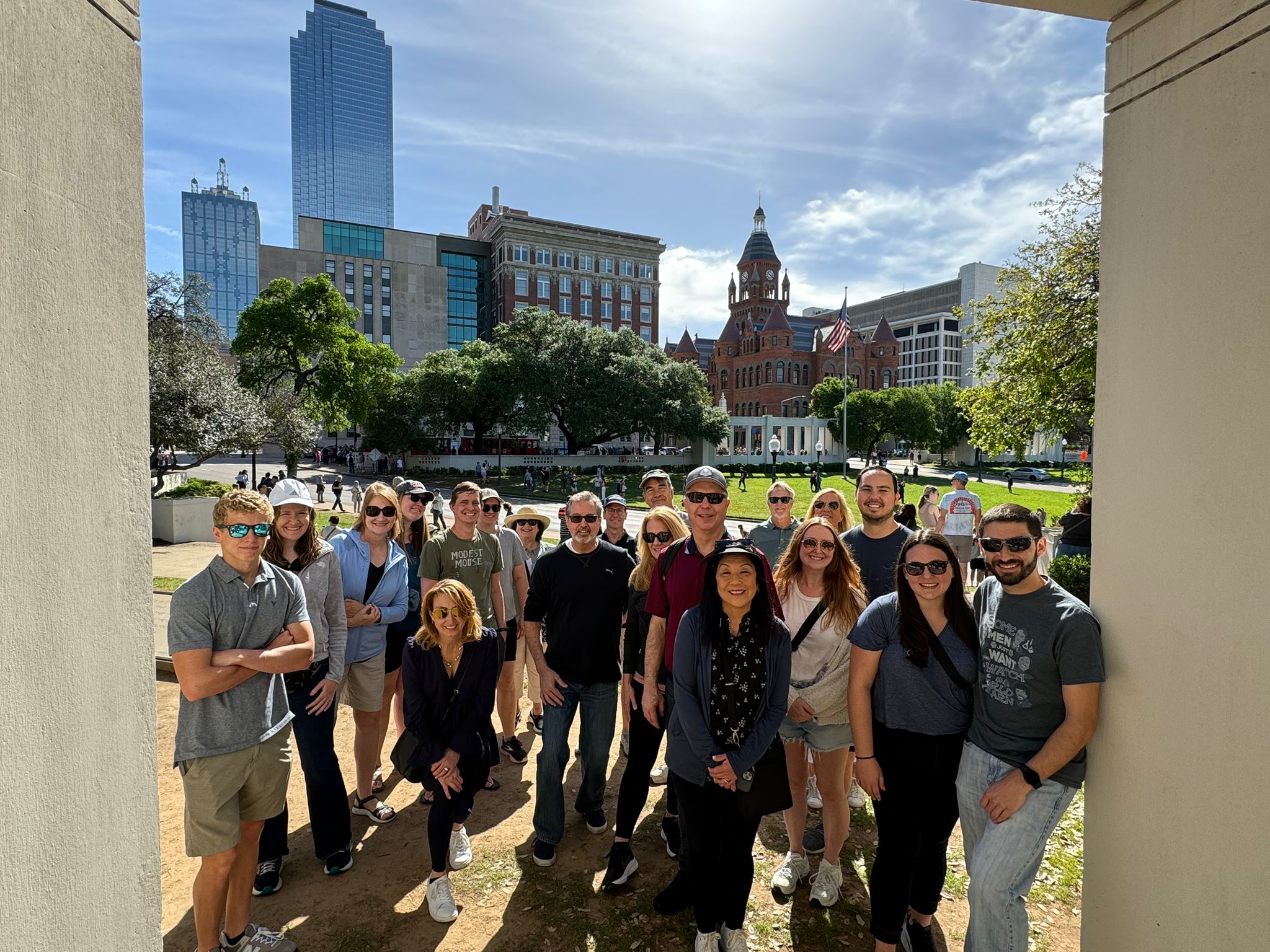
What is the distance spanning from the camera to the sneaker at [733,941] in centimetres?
317

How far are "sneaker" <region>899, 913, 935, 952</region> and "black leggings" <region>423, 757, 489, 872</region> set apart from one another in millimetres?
2345

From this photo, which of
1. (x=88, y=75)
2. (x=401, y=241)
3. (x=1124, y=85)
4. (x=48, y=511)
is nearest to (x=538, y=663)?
(x=48, y=511)

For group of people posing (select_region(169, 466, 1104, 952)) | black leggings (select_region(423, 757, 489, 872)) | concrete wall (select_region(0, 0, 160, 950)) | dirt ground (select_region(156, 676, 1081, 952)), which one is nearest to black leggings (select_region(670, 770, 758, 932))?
group of people posing (select_region(169, 466, 1104, 952))

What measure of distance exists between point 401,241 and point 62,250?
83326mm

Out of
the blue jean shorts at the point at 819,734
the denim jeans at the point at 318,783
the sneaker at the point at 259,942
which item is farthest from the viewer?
the denim jeans at the point at 318,783

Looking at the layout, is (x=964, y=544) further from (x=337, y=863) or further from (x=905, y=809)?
(x=337, y=863)

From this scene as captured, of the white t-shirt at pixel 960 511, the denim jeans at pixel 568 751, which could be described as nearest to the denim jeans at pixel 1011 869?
the denim jeans at pixel 568 751

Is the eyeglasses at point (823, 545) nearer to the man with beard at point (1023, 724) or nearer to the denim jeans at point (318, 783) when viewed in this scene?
the man with beard at point (1023, 724)

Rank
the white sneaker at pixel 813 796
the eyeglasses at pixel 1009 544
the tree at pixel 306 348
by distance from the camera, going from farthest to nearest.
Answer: the tree at pixel 306 348 < the white sneaker at pixel 813 796 < the eyeglasses at pixel 1009 544

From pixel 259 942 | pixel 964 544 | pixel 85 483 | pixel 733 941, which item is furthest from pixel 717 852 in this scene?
pixel 964 544

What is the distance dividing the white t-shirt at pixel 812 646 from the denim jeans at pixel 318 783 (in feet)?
9.04

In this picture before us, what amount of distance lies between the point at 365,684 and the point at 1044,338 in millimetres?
15345

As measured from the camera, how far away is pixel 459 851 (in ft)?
13.0

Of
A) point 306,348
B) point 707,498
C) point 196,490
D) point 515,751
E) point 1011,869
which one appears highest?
point 306,348
